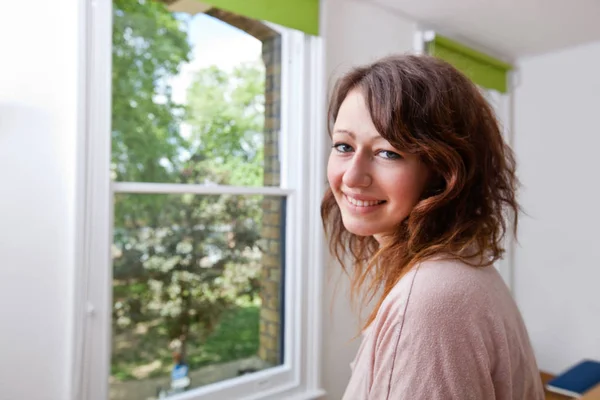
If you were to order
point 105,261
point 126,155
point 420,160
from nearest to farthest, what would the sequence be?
point 420,160 → point 105,261 → point 126,155

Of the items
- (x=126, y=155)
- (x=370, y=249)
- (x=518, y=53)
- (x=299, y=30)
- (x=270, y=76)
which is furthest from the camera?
(x=518, y=53)

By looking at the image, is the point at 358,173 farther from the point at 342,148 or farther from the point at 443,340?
the point at 443,340

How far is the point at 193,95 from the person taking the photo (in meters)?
2.06

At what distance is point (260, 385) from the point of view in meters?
2.26

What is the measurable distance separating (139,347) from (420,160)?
60.5 inches

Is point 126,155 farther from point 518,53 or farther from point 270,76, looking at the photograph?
point 518,53

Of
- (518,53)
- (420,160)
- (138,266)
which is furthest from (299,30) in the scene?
(518,53)

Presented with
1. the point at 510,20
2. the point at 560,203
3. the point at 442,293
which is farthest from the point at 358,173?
the point at 560,203

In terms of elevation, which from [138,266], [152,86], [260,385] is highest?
[152,86]

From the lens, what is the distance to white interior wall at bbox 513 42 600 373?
130 inches

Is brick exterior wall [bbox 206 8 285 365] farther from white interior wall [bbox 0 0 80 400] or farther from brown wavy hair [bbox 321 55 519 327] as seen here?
brown wavy hair [bbox 321 55 519 327]

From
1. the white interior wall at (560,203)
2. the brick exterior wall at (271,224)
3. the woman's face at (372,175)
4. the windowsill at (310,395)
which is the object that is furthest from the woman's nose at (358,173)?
the white interior wall at (560,203)

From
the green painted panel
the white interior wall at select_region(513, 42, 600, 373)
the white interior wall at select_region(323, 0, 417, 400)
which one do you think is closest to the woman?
the green painted panel

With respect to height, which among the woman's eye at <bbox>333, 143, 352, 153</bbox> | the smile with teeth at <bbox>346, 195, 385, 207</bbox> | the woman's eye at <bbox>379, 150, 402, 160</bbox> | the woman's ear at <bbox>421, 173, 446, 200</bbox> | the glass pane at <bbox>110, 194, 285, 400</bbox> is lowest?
the glass pane at <bbox>110, 194, 285, 400</bbox>
